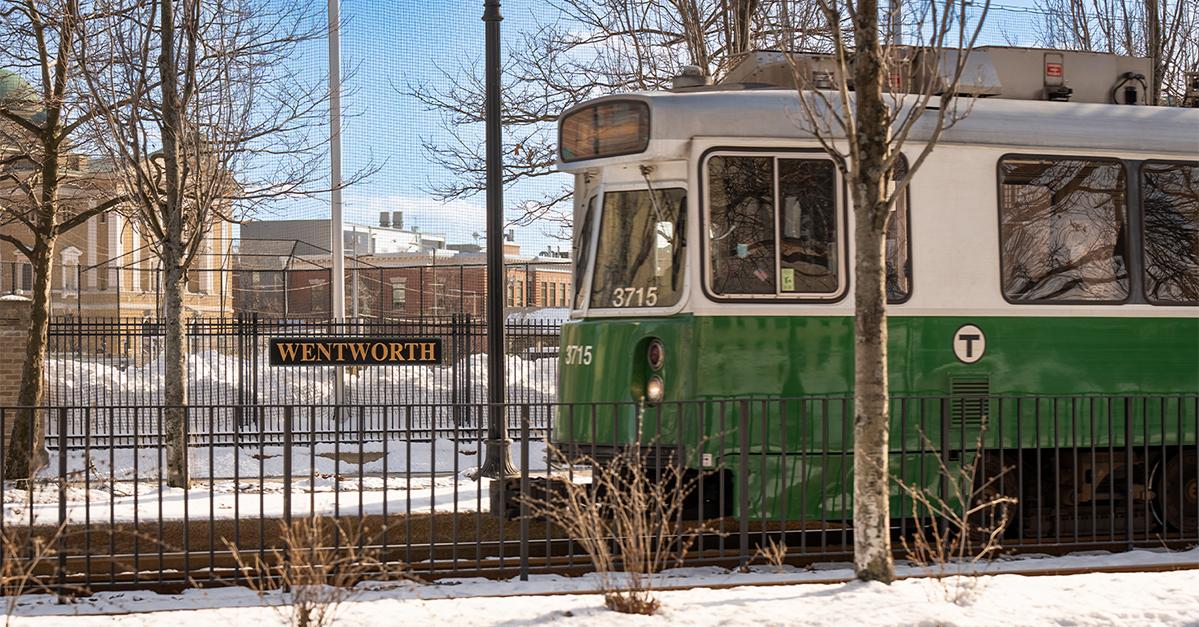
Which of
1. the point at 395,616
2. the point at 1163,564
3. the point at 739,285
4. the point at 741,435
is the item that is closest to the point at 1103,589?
the point at 1163,564

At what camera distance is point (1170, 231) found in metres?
9.55

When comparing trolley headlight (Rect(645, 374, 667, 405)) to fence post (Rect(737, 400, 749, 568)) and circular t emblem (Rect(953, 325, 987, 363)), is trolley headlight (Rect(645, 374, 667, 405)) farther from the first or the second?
circular t emblem (Rect(953, 325, 987, 363))

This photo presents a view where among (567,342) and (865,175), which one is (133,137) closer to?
(567,342)

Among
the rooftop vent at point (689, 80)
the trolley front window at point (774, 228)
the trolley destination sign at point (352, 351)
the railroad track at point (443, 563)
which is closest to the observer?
the railroad track at point (443, 563)

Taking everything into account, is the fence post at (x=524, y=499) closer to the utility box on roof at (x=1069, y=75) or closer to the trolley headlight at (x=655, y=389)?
the trolley headlight at (x=655, y=389)

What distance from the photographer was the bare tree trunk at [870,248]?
6.91 metres

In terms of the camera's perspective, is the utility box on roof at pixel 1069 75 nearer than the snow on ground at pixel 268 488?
No

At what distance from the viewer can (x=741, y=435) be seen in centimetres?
808

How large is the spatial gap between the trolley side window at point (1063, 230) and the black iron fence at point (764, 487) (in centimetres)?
83

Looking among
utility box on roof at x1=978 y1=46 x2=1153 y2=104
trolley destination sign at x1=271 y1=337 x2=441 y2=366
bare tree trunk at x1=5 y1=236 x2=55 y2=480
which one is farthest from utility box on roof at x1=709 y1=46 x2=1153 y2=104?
bare tree trunk at x1=5 y1=236 x2=55 y2=480

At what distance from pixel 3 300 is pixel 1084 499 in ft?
43.5

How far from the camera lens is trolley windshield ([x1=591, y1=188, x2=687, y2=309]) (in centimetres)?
877

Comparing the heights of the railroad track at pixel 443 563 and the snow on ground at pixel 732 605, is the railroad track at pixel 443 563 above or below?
below

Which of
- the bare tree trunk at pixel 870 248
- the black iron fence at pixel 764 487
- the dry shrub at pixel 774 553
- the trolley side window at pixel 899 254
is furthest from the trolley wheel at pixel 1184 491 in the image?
the bare tree trunk at pixel 870 248
